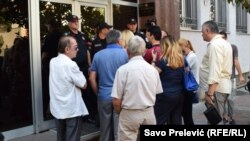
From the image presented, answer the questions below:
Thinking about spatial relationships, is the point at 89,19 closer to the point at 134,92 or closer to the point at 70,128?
the point at 70,128

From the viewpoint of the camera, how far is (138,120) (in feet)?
14.8

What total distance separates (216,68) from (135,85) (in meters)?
1.80

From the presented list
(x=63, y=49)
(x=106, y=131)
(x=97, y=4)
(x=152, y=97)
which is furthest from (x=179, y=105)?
(x=97, y=4)

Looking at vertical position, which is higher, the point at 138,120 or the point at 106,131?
the point at 138,120

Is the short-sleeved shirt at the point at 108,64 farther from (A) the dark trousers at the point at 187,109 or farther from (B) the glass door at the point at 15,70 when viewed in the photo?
(B) the glass door at the point at 15,70

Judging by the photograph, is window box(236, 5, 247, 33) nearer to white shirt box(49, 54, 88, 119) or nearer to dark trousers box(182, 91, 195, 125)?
dark trousers box(182, 91, 195, 125)

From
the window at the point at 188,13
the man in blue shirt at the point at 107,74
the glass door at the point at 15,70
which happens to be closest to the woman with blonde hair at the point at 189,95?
the man in blue shirt at the point at 107,74

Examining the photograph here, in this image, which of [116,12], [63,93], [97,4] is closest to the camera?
[63,93]

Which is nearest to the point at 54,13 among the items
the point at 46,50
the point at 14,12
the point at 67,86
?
the point at 46,50

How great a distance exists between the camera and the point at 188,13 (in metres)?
12.6

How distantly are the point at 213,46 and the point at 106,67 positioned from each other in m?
1.56

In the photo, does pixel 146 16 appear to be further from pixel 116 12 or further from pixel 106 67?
pixel 106 67

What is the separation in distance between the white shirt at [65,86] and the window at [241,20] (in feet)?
41.3

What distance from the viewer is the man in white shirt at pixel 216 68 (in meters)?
5.82
